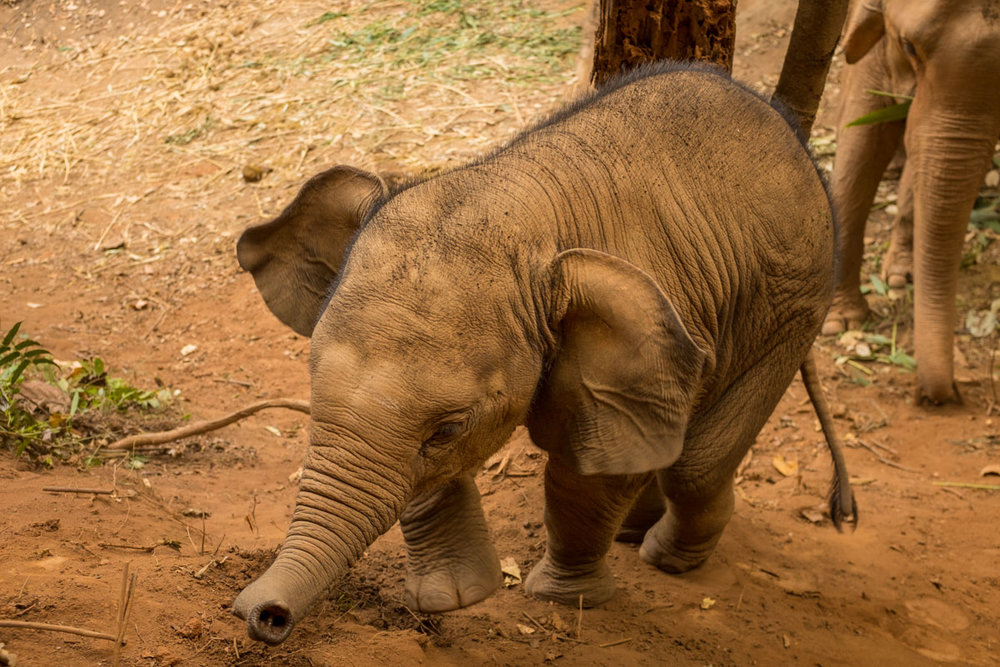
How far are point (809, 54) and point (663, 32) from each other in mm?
704

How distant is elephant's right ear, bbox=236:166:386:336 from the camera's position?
3727 mm

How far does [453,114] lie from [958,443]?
518 cm

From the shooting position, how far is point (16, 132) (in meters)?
10.7

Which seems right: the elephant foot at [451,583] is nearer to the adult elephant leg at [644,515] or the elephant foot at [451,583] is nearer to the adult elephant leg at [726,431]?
the adult elephant leg at [726,431]

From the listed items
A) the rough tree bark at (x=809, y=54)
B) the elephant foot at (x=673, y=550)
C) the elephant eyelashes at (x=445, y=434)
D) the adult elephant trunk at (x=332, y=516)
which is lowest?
the elephant foot at (x=673, y=550)

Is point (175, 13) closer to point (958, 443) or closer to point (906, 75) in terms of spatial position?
point (906, 75)

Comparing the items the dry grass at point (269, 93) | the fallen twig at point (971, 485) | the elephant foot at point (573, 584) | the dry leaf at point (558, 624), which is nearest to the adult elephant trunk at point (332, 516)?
the dry leaf at point (558, 624)

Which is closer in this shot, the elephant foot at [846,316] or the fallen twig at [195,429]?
the fallen twig at [195,429]

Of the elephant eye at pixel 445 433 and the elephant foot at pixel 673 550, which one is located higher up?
the elephant eye at pixel 445 433

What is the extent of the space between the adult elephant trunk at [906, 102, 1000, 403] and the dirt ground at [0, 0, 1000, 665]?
65 centimetres

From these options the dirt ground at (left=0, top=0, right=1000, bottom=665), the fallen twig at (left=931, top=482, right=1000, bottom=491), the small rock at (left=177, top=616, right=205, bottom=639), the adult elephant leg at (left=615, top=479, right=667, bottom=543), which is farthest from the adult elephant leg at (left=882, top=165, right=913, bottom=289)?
the small rock at (left=177, top=616, right=205, bottom=639)

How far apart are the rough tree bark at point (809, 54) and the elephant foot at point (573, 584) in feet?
7.01

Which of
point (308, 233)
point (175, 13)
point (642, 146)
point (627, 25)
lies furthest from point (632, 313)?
point (175, 13)

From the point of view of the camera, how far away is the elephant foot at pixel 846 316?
816cm
